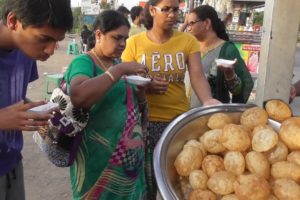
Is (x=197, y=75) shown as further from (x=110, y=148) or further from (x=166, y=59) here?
(x=110, y=148)

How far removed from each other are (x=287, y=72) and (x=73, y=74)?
2552 millimetres

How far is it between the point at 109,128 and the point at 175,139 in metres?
0.54

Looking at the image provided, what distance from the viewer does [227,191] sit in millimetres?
1485

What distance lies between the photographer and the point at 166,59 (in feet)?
8.76

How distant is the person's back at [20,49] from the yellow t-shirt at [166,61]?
0.98 m

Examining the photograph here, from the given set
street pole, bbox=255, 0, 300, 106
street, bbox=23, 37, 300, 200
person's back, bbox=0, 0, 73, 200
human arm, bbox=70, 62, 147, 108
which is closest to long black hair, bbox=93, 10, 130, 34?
human arm, bbox=70, 62, 147, 108

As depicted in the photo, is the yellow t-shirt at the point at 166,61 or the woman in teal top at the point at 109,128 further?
the yellow t-shirt at the point at 166,61

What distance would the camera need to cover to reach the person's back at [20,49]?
5.12 feet

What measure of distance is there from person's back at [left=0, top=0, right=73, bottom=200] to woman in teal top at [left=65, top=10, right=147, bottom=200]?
31 centimetres

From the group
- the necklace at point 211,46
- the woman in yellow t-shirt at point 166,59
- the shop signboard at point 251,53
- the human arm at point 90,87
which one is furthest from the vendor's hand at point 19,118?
the shop signboard at point 251,53

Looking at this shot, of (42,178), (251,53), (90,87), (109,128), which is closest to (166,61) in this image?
(109,128)

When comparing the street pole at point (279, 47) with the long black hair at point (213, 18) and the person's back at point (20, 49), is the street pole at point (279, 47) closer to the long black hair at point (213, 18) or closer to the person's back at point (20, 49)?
the long black hair at point (213, 18)

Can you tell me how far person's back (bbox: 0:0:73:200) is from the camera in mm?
1560

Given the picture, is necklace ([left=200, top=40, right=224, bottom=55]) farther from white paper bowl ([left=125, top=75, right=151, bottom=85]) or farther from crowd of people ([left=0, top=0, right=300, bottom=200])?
white paper bowl ([left=125, top=75, right=151, bottom=85])
